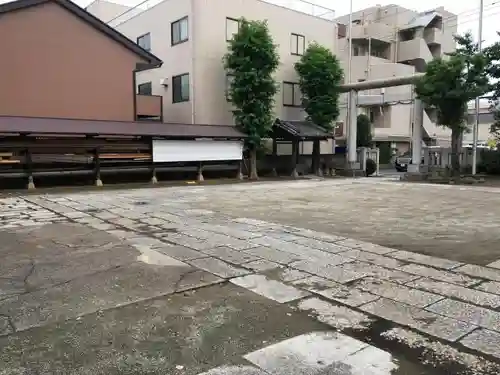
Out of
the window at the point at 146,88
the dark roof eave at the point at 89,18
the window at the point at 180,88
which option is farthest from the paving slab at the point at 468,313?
the window at the point at 146,88

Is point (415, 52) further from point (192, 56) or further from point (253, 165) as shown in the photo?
point (192, 56)

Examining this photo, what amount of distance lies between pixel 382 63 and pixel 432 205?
25057 mm

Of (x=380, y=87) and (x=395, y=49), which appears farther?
(x=395, y=49)

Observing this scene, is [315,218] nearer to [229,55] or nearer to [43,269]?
[43,269]

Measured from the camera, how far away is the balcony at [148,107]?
18.2m

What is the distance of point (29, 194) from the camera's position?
484 inches

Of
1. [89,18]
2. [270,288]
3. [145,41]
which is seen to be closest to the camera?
[270,288]

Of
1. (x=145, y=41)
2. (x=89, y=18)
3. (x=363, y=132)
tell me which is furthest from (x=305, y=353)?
(x=363, y=132)

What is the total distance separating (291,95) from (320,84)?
6.69ft

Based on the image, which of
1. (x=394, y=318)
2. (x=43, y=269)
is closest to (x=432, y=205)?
(x=394, y=318)

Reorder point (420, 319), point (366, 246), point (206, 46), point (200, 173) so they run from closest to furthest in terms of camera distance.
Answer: point (420, 319)
point (366, 246)
point (200, 173)
point (206, 46)

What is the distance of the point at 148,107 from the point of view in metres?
18.5

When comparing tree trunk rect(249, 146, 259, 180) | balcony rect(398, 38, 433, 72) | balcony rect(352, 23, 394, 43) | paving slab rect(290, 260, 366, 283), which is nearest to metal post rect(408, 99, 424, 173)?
tree trunk rect(249, 146, 259, 180)

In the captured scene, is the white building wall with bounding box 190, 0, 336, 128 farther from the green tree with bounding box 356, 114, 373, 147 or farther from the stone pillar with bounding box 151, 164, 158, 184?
the green tree with bounding box 356, 114, 373, 147
